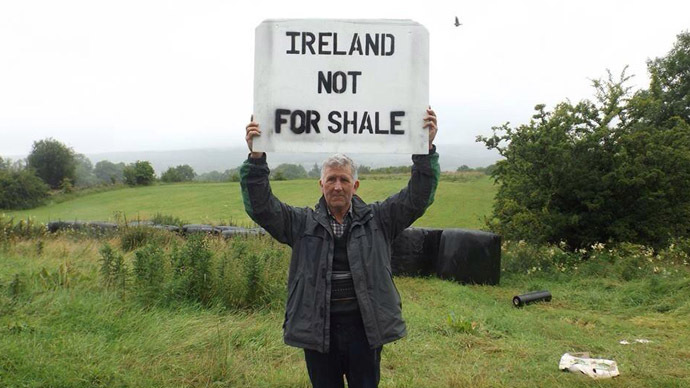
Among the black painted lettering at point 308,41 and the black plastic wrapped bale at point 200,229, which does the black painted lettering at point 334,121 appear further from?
the black plastic wrapped bale at point 200,229

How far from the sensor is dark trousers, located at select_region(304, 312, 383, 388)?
2.45 m

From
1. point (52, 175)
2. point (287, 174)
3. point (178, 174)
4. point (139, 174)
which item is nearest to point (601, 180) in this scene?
point (287, 174)

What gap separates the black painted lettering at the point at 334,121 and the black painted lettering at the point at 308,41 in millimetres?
329

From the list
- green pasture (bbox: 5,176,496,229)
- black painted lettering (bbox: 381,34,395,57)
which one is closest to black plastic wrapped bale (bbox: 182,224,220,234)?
green pasture (bbox: 5,176,496,229)

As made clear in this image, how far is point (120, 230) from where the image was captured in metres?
10.5

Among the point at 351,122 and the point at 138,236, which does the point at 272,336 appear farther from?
the point at 138,236

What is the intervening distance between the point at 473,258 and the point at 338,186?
7179 mm

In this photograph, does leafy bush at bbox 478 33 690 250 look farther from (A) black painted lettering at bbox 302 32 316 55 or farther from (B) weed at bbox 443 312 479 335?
(A) black painted lettering at bbox 302 32 316 55

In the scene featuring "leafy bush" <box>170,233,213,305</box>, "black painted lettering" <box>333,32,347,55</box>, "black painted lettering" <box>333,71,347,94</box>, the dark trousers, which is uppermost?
"black painted lettering" <box>333,32,347,55</box>

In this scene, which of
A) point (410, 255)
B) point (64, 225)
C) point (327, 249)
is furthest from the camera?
point (64, 225)

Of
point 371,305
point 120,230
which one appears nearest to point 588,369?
point 371,305

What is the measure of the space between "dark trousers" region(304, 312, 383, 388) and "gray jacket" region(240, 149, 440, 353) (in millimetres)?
86

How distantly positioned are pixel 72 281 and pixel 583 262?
29.9ft

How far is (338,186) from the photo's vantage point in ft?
8.15
